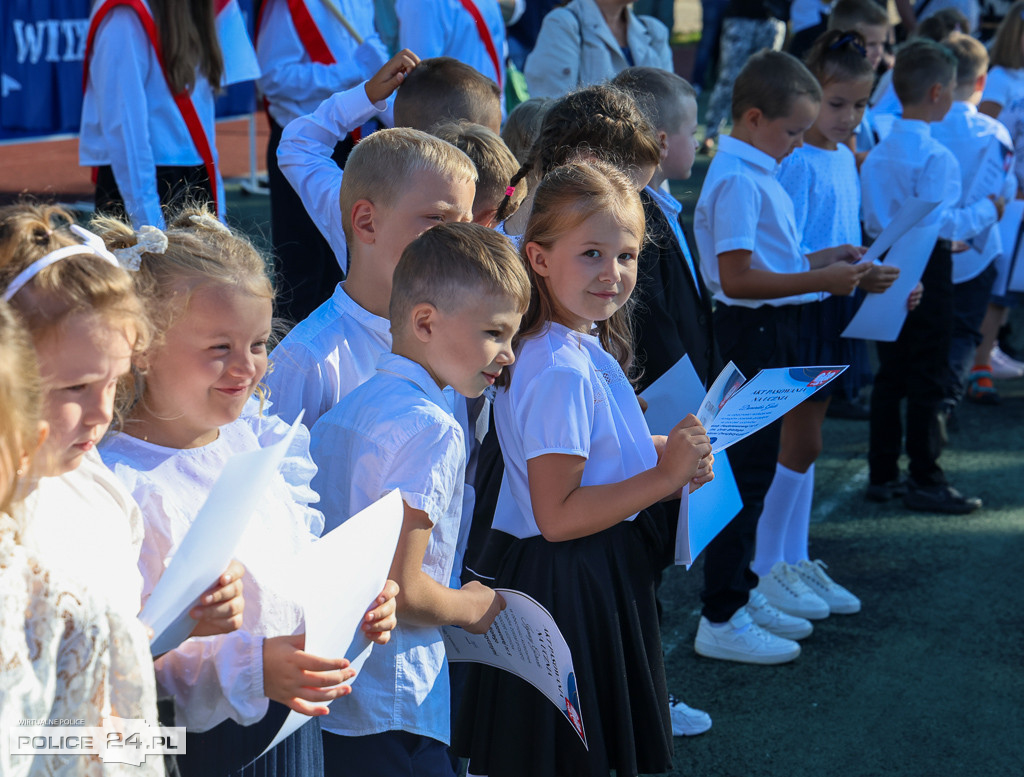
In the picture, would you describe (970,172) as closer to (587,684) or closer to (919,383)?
(919,383)

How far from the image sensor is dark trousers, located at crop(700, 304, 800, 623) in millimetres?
3234

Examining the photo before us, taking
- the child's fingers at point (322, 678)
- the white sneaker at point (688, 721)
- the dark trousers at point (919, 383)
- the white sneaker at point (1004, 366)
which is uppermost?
the child's fingers at point (322, 678)

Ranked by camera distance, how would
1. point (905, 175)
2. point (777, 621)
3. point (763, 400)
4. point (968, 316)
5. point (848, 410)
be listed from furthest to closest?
point (848, 410) → point (968, 316) → point (905, 175) → point (777, 621) → point (763, 400)

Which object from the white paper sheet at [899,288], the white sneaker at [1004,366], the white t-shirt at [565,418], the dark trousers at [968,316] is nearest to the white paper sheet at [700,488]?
the white t-shirt at [565,418]

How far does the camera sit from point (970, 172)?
467 centimetres

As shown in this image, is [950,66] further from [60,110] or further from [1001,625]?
[60,110]

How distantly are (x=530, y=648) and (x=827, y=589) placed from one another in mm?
2060

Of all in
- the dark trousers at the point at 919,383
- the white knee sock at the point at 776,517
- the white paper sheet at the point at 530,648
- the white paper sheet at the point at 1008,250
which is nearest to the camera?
the white paper sheet at the point at 530,648

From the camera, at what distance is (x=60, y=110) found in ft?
29.1

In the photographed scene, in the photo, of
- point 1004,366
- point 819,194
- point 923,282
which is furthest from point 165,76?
point 1004,366

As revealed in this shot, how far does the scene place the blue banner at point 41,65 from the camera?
26.8 feet

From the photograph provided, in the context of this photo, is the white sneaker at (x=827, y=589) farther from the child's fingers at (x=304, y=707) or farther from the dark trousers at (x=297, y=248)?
the child's fingers at (x=304, y=707)

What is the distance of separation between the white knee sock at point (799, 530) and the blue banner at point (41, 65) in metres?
6.25

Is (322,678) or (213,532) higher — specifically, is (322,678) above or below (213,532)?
below
